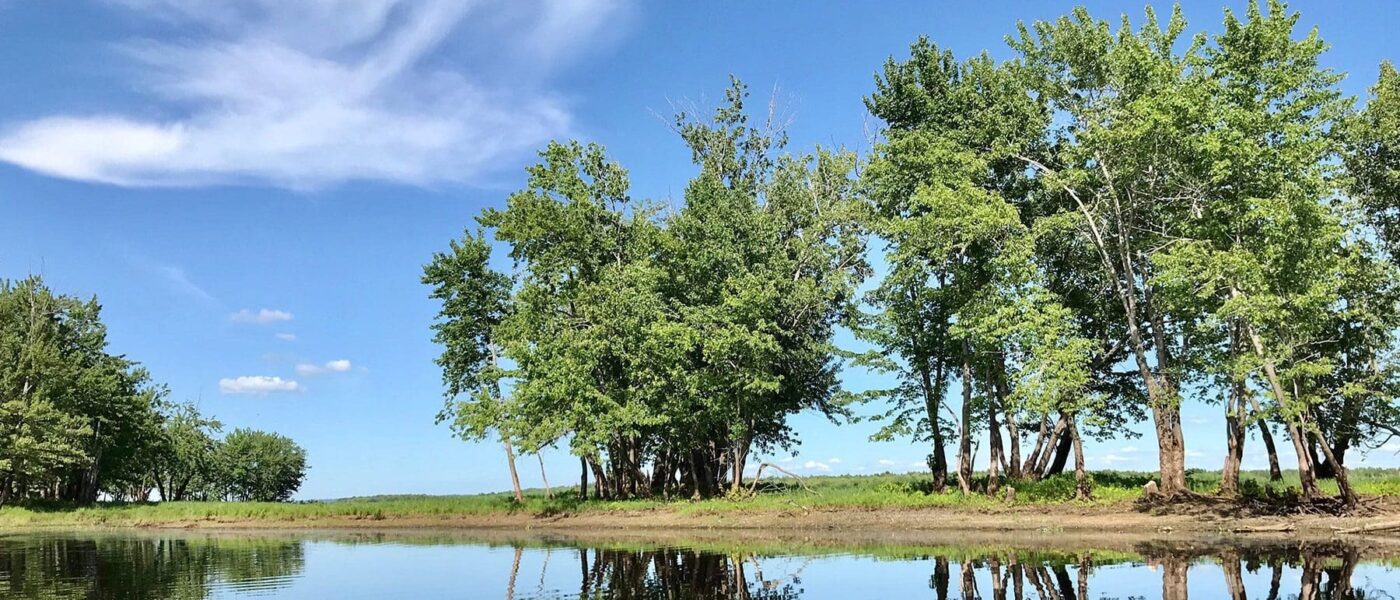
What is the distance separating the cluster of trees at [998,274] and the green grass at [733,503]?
1.46 metres

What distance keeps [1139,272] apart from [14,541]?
5116 centimetres

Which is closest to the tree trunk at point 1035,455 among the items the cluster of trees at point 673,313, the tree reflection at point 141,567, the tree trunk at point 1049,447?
the tree trunk at point 1049,447

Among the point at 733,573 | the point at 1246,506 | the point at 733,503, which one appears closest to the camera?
the point at 733,573

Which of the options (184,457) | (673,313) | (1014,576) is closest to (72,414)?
(184,457)

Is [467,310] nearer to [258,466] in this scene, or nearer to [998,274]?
[998,274]

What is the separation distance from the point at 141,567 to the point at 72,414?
155ft

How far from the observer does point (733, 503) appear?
39906 mm

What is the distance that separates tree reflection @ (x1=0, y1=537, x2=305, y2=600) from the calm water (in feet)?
0.21

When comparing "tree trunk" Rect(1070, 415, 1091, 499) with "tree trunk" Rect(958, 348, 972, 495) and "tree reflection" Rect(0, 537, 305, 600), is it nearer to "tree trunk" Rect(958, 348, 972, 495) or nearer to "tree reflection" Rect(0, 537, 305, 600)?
"tree trunk" Rect(958, 348, 972, 495)

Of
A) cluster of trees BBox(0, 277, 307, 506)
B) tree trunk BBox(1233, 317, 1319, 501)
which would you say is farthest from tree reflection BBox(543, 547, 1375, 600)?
cluster of trees BBox(0, 277, 307, 506)

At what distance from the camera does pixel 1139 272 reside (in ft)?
116

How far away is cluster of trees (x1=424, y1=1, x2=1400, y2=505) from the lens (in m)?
28.8

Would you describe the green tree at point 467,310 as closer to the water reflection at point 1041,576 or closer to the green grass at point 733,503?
the green grass at point 733,503

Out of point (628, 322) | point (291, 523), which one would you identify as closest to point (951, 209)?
point (628, 322)
